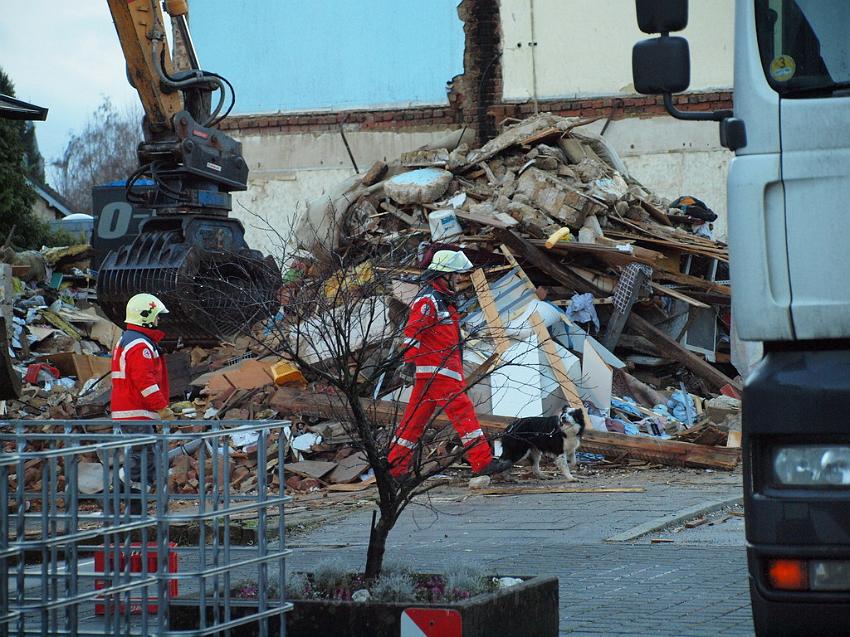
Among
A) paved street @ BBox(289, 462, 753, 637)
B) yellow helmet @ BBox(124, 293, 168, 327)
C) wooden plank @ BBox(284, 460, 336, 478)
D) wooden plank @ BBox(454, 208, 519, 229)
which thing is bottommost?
paved street @ BBox(289, 462, 753, 637)

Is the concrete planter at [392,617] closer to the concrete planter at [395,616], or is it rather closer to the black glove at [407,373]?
the concrete planter at [395,616]

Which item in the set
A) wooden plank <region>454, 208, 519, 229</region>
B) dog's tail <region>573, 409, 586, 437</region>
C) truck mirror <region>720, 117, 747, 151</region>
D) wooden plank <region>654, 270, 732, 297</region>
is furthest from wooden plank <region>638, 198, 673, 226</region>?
truck mirror <region>720, 117, 747, 151</region>

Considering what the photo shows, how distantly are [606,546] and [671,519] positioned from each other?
0.97 metres

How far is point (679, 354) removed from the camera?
619 inches

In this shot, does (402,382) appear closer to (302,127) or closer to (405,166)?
(405,166)

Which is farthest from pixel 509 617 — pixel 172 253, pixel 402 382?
pixel 402 382

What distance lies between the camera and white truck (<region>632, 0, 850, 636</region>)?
4008mm

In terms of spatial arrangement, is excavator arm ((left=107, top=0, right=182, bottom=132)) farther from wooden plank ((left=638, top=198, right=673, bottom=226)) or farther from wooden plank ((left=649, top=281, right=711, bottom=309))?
wooden plank ((left=638, top=198, right=673, bottom=226))

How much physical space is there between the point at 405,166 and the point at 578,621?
1367cm

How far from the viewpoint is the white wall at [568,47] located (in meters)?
24.9

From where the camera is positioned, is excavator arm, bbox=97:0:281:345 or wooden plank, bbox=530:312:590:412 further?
wooden plank, bbox=530:312:590:412

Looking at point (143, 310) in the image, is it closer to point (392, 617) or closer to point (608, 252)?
point (392, 617)

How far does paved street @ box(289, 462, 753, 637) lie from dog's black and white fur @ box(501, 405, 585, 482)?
0.36 m

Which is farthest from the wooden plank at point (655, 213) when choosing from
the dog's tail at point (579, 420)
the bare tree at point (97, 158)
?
the bare tree at point (97, 158)
